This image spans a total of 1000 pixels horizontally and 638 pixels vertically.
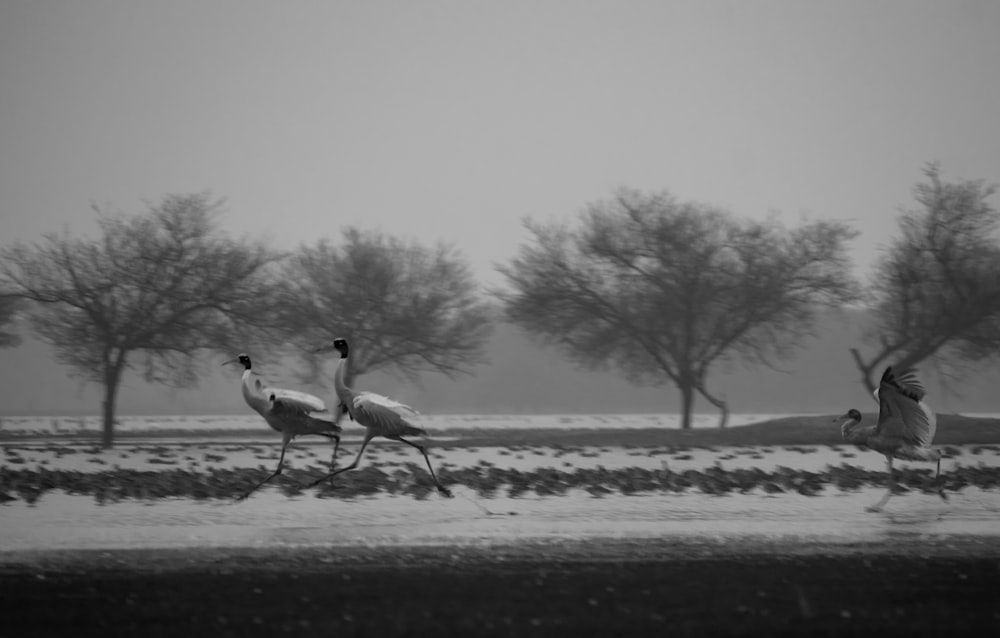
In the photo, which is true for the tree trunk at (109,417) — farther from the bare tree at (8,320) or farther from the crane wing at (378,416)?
the crane wing at (378,416)

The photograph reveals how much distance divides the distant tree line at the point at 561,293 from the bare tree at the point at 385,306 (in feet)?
0.27

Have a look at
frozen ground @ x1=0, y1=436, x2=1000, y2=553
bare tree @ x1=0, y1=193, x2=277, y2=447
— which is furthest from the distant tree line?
frozen ground @ x1=0, y1=436, x2=1000, y2=553

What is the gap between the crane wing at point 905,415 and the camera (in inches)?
682

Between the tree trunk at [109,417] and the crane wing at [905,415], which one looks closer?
the crane wing at [905,415]

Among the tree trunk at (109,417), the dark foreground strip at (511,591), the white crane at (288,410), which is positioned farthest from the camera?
the tree trunk at (109,417)

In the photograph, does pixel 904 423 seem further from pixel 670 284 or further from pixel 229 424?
pixel 229 424

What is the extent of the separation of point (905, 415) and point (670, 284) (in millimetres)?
27231

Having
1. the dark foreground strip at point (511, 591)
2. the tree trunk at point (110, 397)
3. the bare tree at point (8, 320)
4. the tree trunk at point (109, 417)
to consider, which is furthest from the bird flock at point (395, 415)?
the bare tree at point (8, 320)

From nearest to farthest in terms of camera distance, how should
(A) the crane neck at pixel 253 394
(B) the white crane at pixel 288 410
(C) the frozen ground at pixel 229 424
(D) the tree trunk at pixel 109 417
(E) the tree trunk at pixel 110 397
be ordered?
(B) the white crane at pixel 288 410, (A) the crane neck at pixel 253 394, (D) the tree trunk at pixel 109 417, (E) the tree trunk at pixel 110 397, (C) the frozen ground at pixel 229 424

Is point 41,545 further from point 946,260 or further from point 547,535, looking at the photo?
point 946,260

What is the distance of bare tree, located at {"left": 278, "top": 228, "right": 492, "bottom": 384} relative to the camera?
46.4m

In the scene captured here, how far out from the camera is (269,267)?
140ft

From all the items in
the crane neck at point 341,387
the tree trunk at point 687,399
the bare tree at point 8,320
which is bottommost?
the crane neck at point 341,387

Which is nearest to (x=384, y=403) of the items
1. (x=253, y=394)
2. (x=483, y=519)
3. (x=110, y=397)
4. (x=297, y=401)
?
Result: (x=297, y=401)
